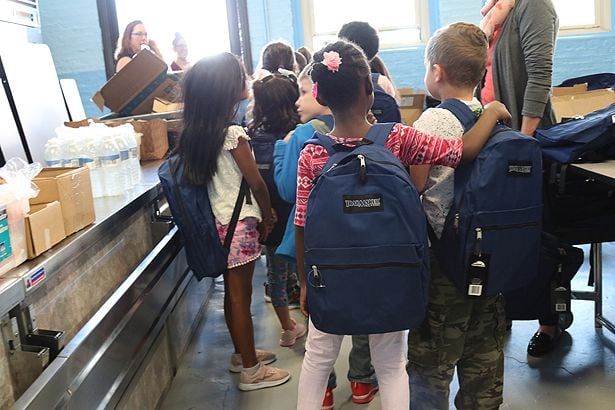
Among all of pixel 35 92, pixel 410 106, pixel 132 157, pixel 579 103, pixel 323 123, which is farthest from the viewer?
pixel 410 106

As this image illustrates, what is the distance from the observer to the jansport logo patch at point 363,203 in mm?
1450

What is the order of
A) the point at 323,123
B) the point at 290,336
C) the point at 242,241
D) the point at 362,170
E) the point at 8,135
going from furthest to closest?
the point at 8,135 < the point at 290,336 < the point at 242,241 < the point at 323,123 < the point at 362,170

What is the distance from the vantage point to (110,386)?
1.77 m

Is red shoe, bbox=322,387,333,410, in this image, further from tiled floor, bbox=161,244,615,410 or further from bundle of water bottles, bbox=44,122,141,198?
bundle of water bottles, bbox=44,122,141,198

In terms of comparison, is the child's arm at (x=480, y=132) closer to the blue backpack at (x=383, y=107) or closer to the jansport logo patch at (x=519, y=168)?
the jansport logo patch at (x=519, y=168)

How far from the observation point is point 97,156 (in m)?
2.23

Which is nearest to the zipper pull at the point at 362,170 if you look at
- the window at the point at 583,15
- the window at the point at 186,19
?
the window at the point at 186,19

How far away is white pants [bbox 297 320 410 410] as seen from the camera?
170cm

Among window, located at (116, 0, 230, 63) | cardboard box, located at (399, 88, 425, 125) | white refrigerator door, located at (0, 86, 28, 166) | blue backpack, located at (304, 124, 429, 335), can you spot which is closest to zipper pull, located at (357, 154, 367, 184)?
blue backpack, located at (304, 124, 429, 335)

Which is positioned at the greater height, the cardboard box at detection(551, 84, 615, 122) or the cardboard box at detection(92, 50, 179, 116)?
the cardboard box at detection(92, 50, 179, 116)

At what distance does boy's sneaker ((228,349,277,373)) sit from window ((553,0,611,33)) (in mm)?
4907

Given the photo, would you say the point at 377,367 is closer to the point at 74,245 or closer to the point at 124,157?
the point at 74,245

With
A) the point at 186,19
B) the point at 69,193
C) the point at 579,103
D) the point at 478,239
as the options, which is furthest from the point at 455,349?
the point at 186,19

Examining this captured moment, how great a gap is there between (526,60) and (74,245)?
198cm
